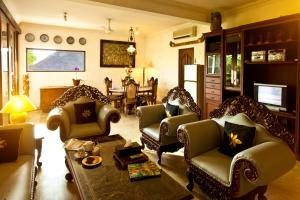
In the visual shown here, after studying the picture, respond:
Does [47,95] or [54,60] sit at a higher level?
[54,60]

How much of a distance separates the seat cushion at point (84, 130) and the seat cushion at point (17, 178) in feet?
2.87

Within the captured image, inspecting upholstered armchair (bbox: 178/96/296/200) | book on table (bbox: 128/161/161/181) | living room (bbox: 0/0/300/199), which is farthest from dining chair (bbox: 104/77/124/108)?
book on table (bbox: 128/161/161/181)

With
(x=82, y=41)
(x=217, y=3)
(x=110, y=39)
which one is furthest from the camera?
(x=110, y=39)

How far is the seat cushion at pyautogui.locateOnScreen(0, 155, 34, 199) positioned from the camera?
1.59 metres

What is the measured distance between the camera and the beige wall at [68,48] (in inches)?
264

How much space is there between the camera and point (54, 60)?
280 inches

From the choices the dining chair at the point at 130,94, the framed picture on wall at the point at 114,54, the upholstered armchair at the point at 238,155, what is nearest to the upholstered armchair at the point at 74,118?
the upholstered armchair at the point at 238,155

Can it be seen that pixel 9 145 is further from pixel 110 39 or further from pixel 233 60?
pixel 110 39

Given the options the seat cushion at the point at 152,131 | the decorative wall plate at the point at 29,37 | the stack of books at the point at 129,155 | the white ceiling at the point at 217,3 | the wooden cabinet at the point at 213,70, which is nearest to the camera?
the stack of books at the point at 129,155

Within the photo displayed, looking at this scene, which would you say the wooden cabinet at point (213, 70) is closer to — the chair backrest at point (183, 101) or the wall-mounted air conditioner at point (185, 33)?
the wall-mounted air conditioner at point (185, 33)

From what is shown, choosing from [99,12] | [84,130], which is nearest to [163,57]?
[99,12]

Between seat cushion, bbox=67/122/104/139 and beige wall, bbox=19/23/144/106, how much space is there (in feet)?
14.5

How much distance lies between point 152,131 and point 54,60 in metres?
5.36

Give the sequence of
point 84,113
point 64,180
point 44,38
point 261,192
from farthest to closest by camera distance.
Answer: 1. point 44,38
2. point 84,113
3. point 64,180
4. point 261,192
